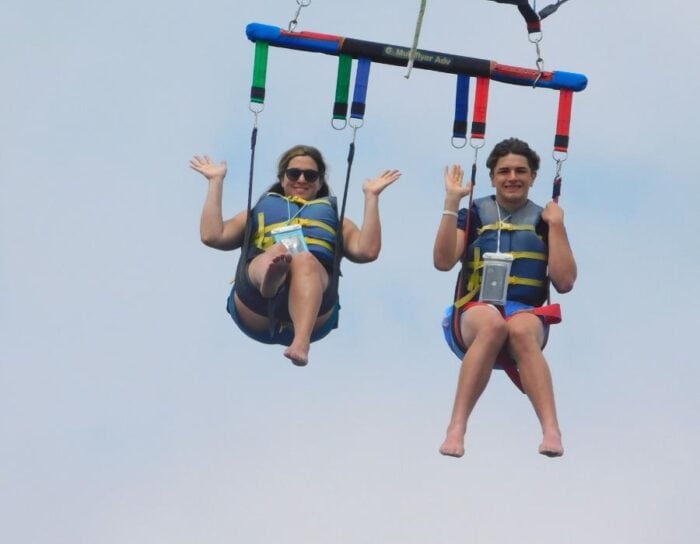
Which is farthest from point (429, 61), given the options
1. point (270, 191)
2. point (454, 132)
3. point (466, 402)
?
Result: point (466, 402)

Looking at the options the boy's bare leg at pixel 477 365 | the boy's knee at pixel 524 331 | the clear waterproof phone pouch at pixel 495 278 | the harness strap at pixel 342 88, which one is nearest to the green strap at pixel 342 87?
the harness strap at pixel 342 88

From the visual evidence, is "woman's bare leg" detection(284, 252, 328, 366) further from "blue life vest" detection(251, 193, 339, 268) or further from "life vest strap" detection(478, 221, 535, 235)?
"life vest strap" detection(478, 221, 535, 235)

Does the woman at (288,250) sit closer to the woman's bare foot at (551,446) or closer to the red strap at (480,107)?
the red strap at (480,107)

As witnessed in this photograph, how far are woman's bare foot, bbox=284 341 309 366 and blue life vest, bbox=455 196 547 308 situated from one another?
1046 mm

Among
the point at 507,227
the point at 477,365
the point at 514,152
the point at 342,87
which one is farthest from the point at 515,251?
the point at 342,87

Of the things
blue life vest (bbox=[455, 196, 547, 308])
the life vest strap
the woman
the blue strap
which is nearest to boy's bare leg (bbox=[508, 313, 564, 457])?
blue life vest (bbox=[455, 196, 547, 308])

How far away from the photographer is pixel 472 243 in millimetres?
12875

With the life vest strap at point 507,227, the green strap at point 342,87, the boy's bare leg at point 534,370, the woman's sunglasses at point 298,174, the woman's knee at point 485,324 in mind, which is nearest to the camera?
the boy's bare leg at point 534,370

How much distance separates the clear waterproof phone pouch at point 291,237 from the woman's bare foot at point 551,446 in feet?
6.59

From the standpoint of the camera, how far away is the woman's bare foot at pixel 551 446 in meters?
12.0

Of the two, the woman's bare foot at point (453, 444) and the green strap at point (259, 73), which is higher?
the green strap at point (259, 73)

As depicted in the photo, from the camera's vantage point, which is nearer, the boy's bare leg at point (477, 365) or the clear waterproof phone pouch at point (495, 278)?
the boy's bare leg at point (477, 365)

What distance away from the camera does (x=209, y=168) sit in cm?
1315

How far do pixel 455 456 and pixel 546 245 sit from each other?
1.65m
